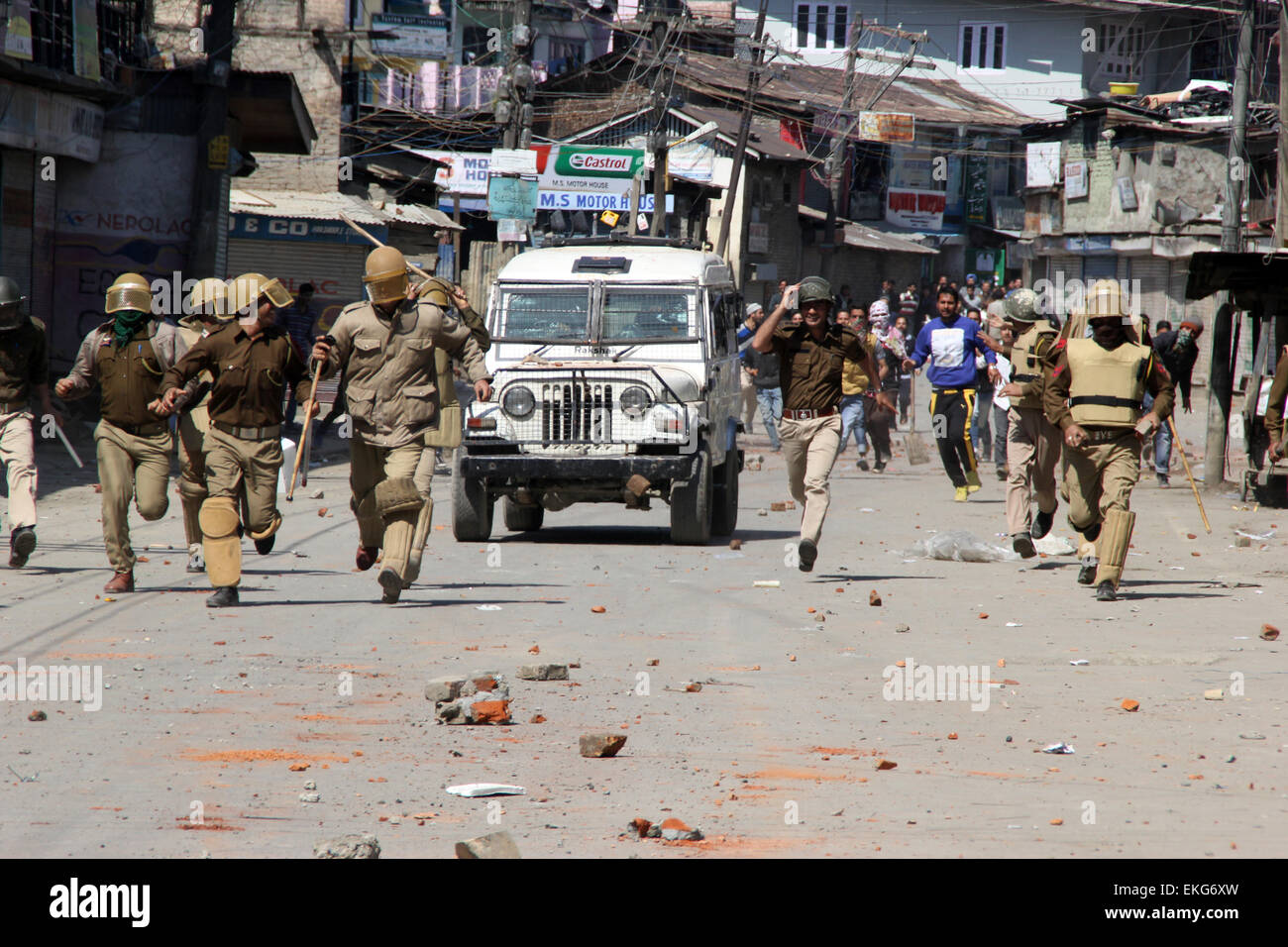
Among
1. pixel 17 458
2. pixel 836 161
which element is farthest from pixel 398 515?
pixel 836 161

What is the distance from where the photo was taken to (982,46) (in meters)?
69.8

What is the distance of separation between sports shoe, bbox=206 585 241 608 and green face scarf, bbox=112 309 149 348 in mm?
1743

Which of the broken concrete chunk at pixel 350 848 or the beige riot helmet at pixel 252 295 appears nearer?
the broken concrete chunk at pixel 350 848

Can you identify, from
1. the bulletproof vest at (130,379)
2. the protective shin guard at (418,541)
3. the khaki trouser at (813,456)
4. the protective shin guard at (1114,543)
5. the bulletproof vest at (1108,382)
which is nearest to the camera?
the protective shin guard at (418,541)

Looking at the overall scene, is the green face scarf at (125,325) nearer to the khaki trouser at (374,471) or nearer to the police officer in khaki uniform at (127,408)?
the police officer in khaki uniform at (127,408)

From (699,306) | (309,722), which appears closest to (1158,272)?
(699,306)

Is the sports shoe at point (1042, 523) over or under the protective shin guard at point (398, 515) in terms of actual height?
under

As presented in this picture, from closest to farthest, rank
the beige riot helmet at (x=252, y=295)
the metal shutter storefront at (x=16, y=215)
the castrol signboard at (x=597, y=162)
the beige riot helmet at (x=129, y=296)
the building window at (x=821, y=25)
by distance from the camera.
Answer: the beige riot helmet at (x=252, y=295)
the beige riot helmet at (x=129, y=296)
the metal shutter storefront at (x=16, y=215)
the castrol signboard at (x=597, y=162)
the building window at (x=821, y=25)

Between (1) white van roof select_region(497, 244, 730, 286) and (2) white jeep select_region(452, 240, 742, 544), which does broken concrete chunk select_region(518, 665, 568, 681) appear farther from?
(1) white van roof select_region(497, 244, 730, 286)

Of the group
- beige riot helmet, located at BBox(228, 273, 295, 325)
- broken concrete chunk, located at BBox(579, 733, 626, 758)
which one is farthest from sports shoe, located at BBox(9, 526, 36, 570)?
broken concrete chunk, located at BBox(579, 733, 626, 758)

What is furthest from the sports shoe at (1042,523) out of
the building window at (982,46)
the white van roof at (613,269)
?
the building window at (982,46)

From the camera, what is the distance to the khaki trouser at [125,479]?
9.92 metres

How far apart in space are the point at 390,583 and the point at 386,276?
5.84 ft

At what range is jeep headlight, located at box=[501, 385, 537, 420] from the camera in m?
13.3
